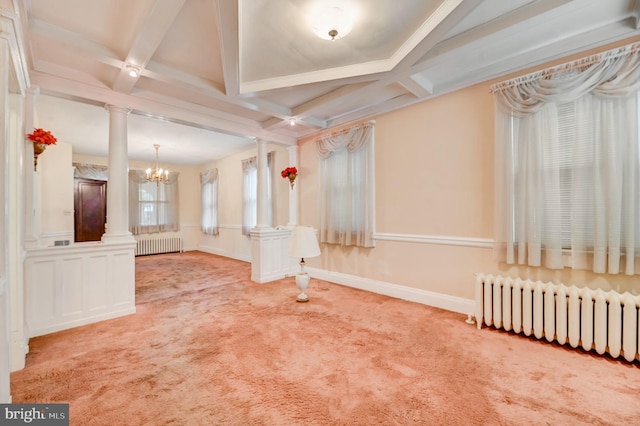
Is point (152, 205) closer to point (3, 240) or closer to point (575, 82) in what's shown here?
point (3, 240)

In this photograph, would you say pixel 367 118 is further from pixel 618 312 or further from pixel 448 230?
pixel 618 312

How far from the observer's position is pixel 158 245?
26.0 feet

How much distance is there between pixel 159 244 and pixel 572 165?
910cm

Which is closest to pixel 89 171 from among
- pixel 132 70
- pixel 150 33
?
pixel 132 70

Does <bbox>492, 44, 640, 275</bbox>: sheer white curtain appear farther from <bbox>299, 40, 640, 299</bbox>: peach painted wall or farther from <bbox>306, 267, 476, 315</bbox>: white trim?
<bbox>306, 267, 476, 315</bbox>: white trim

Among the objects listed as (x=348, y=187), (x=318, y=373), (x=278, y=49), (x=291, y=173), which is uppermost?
(x=278, y=49)

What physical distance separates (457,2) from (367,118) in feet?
7.39

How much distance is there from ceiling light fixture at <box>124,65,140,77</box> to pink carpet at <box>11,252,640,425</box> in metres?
2.66

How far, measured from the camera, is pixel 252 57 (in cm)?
277

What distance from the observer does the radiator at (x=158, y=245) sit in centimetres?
765

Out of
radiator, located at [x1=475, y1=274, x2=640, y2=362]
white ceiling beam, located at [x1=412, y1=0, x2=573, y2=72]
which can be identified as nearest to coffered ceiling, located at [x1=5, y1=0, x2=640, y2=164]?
white ceiling beam, located at [x1=412, y1=0, x2=573, y2=72]

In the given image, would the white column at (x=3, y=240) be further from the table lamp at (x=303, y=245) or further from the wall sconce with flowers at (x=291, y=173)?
the wall sconce with flowers at (x=291, y=173)

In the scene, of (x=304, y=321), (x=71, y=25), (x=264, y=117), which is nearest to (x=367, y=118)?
(x=264, y=117)

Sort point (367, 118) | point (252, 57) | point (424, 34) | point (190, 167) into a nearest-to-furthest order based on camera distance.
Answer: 1. point (424, 34)
2. point (252, 57)
3. point (367, 118)
4. point (190, 167)
